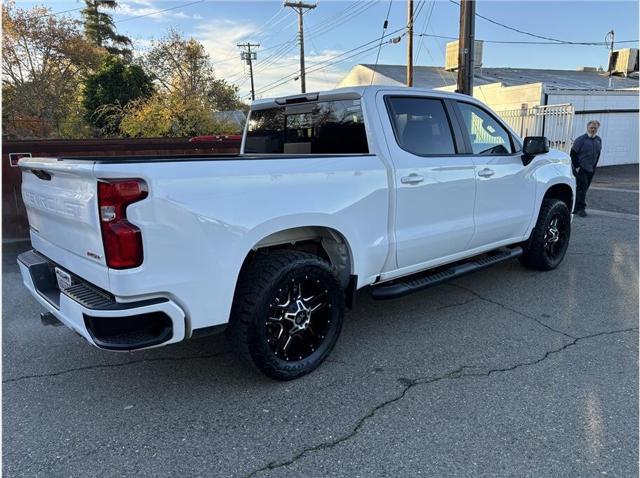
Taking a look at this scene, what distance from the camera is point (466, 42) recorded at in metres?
10.2

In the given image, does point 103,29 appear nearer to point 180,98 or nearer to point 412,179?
point 180,98

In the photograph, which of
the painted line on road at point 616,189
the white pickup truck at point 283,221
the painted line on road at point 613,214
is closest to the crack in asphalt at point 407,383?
the white pickup truck at point 283,221

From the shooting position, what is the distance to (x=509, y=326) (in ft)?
13.7

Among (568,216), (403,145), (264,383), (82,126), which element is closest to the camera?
(264,383)

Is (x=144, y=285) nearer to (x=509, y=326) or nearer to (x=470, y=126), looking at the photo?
(x=509, y=326)

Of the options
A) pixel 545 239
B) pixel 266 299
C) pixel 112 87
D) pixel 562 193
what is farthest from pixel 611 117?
pixel 112 87

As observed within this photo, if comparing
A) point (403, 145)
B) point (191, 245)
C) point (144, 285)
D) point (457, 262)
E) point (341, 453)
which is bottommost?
point (341, 453)

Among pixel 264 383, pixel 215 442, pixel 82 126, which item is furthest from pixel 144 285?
pixel 82 126

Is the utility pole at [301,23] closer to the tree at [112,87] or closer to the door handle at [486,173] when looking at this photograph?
the tree at [112,87]

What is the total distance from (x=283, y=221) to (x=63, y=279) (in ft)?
4.61

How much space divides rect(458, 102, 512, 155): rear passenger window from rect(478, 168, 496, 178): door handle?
7.1 inches

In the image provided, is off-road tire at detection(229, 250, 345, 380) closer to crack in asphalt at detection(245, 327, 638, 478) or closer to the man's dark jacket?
crack in asphalt at detection(245, 327, 638, 478)

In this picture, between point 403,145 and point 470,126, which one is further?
point 470,126

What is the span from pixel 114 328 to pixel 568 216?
5255 mm
